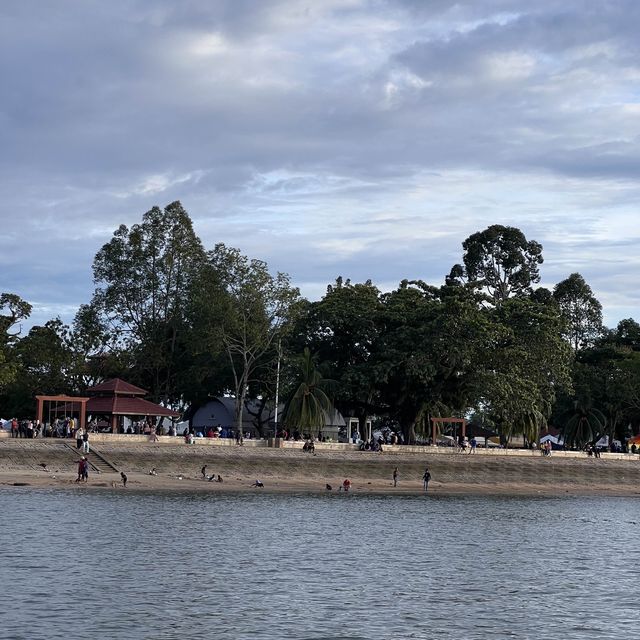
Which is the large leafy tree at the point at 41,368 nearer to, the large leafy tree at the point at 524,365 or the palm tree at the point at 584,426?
the large leafy tree at the point at 524,365

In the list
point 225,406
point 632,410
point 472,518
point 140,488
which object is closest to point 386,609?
point 472,518

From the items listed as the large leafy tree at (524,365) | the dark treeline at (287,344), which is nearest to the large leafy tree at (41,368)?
the dark treeline at (287,344)

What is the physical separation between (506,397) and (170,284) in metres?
29.6

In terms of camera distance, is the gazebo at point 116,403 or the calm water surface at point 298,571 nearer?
the calm water surface at point 298,571

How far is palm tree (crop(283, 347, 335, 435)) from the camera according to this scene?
262ft

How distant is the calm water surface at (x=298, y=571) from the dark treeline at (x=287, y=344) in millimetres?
23057

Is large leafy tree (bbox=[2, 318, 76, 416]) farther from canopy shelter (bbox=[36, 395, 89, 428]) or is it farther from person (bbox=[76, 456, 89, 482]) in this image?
person (bbox=[76, 456, 89, 482])

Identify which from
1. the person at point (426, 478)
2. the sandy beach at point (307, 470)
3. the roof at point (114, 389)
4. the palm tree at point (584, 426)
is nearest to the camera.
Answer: the sandy beach at point (307, 470)

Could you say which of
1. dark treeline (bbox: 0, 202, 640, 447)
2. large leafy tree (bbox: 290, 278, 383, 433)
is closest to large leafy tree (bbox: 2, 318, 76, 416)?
dark treeline (bbox: 0, 202, 640, 447)

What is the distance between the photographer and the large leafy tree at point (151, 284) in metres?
89.4

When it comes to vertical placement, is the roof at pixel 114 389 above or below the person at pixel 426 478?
above

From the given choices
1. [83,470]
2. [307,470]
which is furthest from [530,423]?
[83,470]

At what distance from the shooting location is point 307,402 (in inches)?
3157

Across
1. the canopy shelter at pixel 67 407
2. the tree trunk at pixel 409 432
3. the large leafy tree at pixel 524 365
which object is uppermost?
the large leafy tree at pixel 524 365
